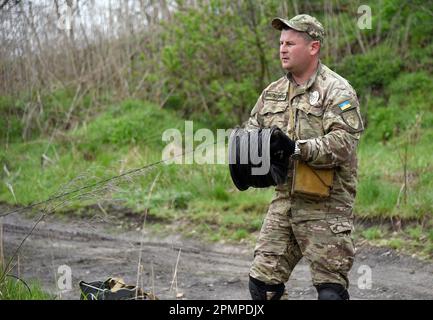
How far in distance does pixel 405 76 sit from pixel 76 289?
272 inches

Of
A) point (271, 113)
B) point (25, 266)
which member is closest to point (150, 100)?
point (25, 266)

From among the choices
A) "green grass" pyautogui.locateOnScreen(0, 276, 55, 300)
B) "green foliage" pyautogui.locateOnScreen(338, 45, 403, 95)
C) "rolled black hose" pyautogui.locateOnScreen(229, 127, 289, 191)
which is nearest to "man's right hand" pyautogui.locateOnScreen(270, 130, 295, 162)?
"rolled black hose" pyautogui.locateOnScreen(229, 127, 289, 191)

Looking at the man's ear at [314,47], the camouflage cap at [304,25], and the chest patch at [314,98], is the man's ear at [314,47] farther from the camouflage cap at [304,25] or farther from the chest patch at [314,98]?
the chest patch at [314,98]

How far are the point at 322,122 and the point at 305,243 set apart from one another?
0.72 metres

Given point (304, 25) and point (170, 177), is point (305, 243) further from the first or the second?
point (170, 177)

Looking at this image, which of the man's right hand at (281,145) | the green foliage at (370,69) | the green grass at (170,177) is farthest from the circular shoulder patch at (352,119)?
the green foliage at (370,69)

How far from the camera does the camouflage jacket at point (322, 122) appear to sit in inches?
159

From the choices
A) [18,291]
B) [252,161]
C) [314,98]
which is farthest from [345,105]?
[18,291]

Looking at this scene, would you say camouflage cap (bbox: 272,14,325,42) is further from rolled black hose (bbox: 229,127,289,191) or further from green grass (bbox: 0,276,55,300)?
green grass (bbox: 0,276,55,300)

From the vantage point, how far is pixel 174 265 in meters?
6.90

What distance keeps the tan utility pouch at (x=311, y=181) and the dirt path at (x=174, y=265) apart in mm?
1729

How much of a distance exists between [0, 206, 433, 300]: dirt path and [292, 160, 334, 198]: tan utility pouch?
5.67 ft

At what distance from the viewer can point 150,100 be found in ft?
40.4
